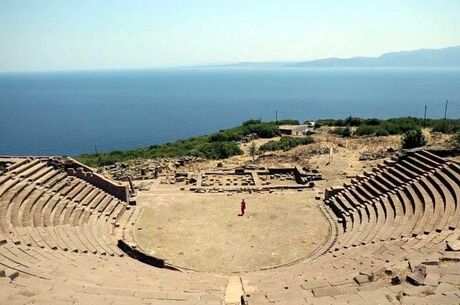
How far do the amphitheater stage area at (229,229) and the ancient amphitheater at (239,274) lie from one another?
771 millimetres

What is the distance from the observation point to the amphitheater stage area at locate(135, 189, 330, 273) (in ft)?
53.5

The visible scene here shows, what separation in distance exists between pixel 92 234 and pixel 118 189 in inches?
213

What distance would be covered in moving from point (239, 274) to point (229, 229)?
4669 mm

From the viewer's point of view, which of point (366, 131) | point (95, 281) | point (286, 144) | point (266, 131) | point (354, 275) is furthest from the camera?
point (266, 131)

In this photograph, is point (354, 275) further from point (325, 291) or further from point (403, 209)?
point (403, 209)

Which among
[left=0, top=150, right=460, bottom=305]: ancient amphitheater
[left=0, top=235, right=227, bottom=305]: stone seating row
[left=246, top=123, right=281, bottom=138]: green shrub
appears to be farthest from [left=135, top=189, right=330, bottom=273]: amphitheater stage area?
[left=246, top=123, right=281, bottom=138]: green shrub

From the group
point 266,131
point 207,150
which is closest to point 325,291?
point 207,150

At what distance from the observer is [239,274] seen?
1481 cm

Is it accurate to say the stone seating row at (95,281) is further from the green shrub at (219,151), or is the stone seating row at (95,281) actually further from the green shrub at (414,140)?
the green shrub at (414,140)

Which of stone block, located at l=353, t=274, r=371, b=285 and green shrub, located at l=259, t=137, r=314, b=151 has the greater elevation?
stone block, located at l=353, t=274, r=371, b=285

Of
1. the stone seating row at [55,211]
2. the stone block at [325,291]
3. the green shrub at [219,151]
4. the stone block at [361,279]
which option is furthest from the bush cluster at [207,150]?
the stone block at [325,291]

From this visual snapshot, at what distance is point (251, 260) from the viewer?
52.6 feet

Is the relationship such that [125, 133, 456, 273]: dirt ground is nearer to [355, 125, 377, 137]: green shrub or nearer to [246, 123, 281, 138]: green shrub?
[355, 125, 377, 137]: green shrub

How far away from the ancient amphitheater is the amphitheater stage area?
2.53ft
